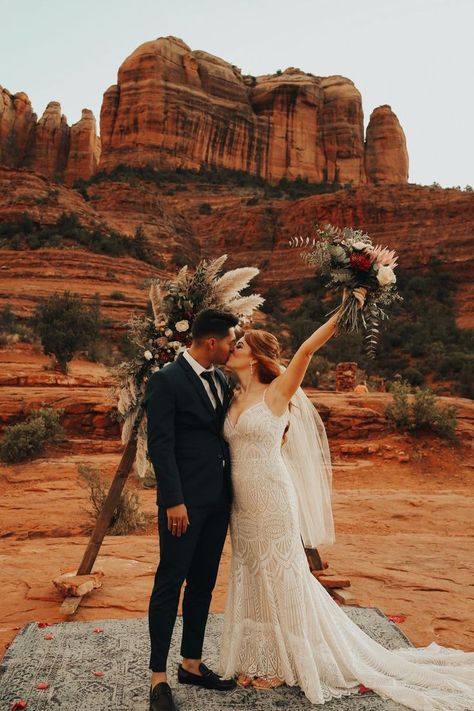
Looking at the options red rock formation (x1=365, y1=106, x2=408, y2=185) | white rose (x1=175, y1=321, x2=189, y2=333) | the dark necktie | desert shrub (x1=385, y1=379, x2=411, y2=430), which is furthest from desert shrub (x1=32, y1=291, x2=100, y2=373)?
red rock formation (x1=365, y1=106, x2=408, y2=185)

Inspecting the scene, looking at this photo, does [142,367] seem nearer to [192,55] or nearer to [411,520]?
[411,520]

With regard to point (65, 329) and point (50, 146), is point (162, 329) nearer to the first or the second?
point (65, 329)

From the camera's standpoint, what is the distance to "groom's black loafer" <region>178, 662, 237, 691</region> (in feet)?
10.9

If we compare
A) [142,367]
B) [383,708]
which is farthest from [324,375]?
[383,708]

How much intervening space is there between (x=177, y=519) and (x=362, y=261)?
1867mm

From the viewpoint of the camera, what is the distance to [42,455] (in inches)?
491

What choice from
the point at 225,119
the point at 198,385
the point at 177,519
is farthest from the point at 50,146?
the point at 177,519

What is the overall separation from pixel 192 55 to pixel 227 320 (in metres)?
79.1

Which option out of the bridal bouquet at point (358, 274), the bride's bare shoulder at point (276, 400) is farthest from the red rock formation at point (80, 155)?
the bride's bare shoulder at point (276, 400)

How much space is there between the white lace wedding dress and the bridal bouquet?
0.78 m

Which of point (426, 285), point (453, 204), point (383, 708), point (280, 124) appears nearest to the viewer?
point (383, 708)

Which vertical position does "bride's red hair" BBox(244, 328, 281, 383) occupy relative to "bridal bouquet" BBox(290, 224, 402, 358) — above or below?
below

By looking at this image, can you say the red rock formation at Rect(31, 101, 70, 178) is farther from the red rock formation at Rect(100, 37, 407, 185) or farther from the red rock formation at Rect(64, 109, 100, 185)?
the red rock formation at Rect(100, 37, 407, 185)

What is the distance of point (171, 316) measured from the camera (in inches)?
181
